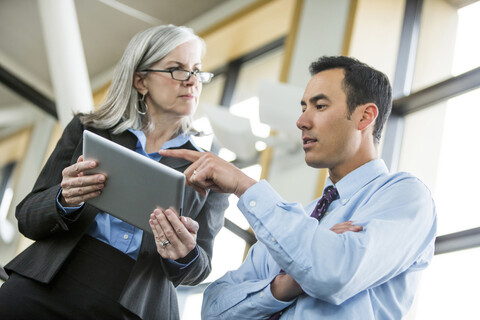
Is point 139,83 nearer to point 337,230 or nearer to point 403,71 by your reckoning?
point 337,230

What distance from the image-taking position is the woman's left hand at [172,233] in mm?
1771

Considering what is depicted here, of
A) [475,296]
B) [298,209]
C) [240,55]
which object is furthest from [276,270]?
[240,55]

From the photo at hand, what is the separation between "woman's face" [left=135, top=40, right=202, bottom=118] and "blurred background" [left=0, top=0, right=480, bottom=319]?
0.38 m

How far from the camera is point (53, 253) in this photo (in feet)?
6.13

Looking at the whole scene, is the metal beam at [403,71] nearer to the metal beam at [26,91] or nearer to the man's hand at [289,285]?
the metal beam at [26,91]

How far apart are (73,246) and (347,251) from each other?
2.56 feet

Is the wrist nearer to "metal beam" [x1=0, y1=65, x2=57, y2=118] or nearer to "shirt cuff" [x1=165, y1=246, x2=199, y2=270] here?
"shirt cuff" [x1=165, y1=246, x2=199, y2=270]

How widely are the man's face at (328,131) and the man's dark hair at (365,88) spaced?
0.03 m

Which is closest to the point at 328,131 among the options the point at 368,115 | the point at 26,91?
the point at 368,115

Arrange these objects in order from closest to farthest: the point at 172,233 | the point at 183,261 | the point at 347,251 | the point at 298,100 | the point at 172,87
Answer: the point at 347,251
the point at 172,233
the point at 183,261
the point at 172,87
the point at 298,100

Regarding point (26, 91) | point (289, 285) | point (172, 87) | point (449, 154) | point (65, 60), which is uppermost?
point (65, 60)

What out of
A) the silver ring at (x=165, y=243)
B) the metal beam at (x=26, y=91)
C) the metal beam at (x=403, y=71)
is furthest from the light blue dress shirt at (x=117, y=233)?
the metal beam at (x=403, y=71)

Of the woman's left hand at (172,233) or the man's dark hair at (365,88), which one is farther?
the man's dark hair at (365,88)

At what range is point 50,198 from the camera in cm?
190
